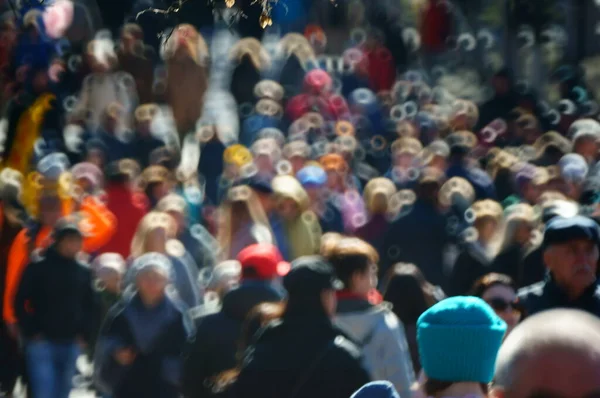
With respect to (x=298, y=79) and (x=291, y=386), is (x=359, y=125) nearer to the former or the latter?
(x=298, y=79)

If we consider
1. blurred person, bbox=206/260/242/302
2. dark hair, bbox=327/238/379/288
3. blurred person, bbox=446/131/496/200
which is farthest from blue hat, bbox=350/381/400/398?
blurred person, bbox=446/131/496/200

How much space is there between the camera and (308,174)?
12.5 metres

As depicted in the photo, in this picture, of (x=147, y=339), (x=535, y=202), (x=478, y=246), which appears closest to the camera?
(x=147, y=339)

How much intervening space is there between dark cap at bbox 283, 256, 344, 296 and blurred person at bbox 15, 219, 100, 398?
3894mm

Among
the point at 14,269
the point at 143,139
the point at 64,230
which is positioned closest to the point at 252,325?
the point at 64,230

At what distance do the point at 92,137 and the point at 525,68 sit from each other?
6.56 m

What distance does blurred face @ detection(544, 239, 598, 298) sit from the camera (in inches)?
242

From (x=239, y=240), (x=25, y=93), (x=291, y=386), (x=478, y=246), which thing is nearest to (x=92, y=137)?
(x=25, y=93)

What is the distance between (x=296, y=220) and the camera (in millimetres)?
11055

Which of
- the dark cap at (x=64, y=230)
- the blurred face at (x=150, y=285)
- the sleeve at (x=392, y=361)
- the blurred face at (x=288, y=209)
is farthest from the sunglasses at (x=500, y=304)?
the blurred face at (x=288, y=209)

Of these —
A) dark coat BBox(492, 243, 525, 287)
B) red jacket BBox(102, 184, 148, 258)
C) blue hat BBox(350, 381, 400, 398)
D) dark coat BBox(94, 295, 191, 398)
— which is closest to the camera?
blue hat BBox(350, 381, 400, 398)

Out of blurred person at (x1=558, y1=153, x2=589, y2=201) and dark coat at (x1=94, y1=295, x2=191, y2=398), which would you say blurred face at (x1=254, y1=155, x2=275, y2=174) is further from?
dark coat at (x1=94, y1=295, x2=191, y2=398)

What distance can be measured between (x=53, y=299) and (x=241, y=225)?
1.43 m

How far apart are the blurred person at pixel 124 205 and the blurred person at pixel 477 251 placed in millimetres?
3090
